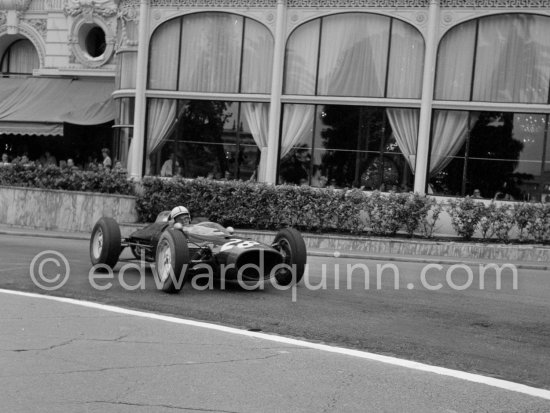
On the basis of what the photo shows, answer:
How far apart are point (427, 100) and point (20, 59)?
19.3 meters

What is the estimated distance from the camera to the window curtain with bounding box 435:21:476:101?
24.0 m

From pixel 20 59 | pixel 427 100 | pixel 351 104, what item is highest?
pixel 20 59

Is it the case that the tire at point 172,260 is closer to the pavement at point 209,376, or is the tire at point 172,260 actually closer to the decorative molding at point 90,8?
→ the pavement at point 209,376

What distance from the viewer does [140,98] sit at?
26.5m

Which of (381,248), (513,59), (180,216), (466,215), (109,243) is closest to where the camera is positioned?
(109,243)

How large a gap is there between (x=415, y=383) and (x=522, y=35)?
19.2m

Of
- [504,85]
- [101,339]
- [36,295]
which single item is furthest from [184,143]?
[101,339]

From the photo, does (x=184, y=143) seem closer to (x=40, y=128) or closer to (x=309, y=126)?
(x=309, y=126)

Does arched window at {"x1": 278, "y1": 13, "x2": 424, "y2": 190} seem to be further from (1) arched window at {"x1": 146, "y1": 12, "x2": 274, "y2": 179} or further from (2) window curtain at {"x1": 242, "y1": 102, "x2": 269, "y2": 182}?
(1) arched window at {"x1": 146, "y1": 12, "x2": 274, "y2": 179}

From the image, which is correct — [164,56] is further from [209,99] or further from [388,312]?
[388,312]

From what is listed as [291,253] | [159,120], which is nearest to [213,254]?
[291,253]

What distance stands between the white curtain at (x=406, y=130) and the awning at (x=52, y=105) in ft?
36.1

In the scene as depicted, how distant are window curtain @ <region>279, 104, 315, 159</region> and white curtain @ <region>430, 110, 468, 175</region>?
3953mm

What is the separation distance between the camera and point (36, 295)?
10.6 metres
